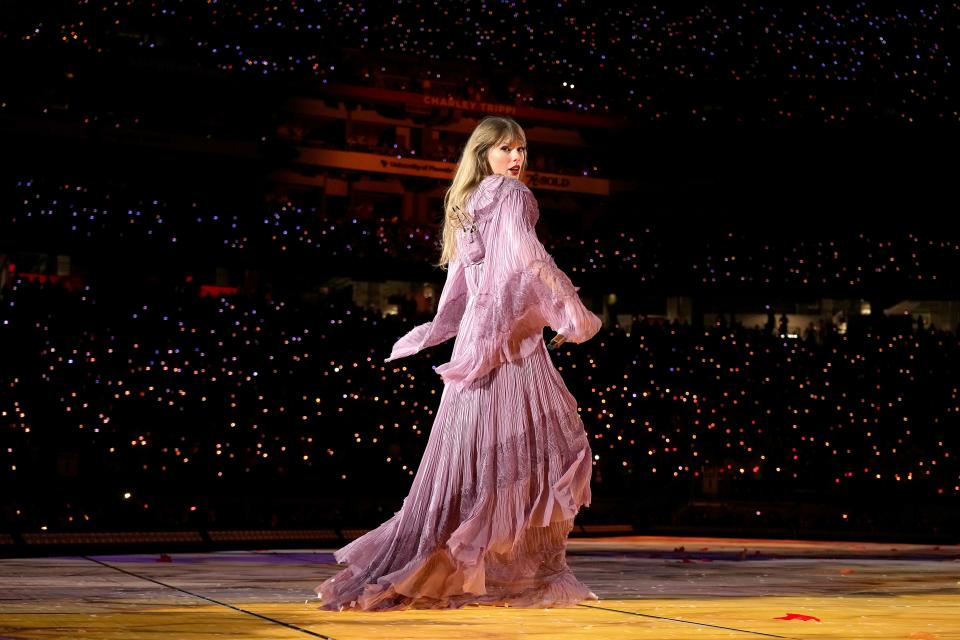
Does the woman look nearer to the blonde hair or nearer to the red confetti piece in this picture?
the blonde hair

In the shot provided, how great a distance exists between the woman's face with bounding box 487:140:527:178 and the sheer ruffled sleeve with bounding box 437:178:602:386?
10 cm

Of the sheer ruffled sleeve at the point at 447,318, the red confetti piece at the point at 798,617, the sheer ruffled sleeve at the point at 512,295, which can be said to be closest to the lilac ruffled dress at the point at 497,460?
the sheer ruffled sleeve at the point at 512,295

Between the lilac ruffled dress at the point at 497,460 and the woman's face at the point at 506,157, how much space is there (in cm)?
9

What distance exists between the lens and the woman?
14.7 feet

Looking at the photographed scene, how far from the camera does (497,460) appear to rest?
4.64 meters

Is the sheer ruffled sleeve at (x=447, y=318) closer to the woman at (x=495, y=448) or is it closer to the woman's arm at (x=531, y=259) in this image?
the woman at (x=495, y=448)

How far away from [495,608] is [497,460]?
0.56 m

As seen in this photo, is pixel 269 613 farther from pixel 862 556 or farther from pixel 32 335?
pixel 32 335

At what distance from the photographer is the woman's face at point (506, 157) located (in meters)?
4.84

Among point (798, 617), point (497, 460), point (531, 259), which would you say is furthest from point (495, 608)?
point (531, 259)

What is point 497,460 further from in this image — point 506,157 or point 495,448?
point 506,157

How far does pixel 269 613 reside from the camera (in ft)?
13.8

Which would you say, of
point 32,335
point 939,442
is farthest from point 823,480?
point 32,335

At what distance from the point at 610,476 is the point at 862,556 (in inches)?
293
